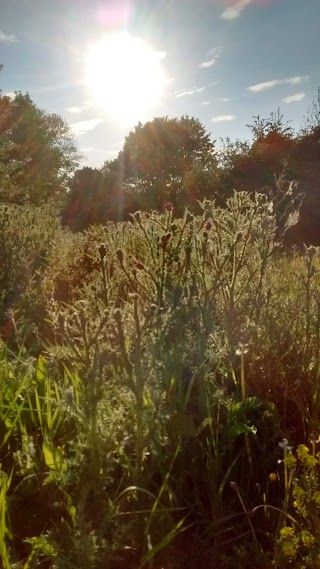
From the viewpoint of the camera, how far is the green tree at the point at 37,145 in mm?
33219

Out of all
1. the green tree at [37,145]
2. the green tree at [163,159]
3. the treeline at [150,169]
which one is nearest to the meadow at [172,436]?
the treeline at [150,169]

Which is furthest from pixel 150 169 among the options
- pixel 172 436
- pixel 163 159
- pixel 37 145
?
pixel 172 436

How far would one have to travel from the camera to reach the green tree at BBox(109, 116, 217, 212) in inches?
1082

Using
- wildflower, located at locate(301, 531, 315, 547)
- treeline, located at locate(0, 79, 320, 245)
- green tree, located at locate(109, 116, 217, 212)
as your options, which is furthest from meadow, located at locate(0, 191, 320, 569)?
green tree, located at locate(109, 116, 217, 212)

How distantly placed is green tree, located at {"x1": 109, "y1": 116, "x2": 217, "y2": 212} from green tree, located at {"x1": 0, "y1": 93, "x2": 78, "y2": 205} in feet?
17.6

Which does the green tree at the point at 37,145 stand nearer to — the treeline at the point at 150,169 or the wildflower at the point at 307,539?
the treeline at the point at 150,169

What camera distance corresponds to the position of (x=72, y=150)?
4109 centimetres

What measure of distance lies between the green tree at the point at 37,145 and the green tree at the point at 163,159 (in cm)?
536

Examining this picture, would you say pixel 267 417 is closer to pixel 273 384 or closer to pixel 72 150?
pixel 273 384

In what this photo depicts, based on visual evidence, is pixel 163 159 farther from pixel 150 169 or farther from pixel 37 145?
pixel 37 145

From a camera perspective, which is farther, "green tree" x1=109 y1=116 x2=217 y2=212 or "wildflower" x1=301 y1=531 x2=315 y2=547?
"green tree" x1=109 y1=116 x2=217 y2=212

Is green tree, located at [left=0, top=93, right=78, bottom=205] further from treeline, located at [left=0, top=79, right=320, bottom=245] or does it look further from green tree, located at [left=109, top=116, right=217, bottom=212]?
green tree, located at [left=109, top=116, right=217, bottom=212]

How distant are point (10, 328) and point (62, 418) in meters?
1.57

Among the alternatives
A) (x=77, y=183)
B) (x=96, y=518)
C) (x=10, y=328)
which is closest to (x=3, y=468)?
(x=96, y=518)
